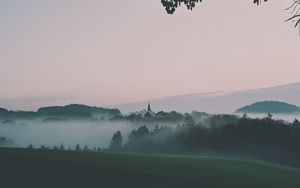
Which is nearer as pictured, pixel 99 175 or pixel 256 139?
pixel 99 175

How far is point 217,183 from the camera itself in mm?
36656

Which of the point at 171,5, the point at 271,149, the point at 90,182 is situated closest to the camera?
the point at 171,5

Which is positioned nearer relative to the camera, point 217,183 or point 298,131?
point 217,183

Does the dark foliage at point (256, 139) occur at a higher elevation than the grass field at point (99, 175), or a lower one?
higher

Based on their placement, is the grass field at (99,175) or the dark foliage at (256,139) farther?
the dark foliage at (256,139)

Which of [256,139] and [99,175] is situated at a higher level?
[256,139]

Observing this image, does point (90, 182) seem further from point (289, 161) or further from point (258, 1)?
point (289, 161)

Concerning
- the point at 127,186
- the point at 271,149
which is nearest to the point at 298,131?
the point at 271,149

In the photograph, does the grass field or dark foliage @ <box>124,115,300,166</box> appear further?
dark foliage @ <box>124,115,300,166</box>

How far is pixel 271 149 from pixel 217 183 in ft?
418

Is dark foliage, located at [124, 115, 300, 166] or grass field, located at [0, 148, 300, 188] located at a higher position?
dark foliage, located at [124, 115, 300, 166]

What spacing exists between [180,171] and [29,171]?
13.2 m

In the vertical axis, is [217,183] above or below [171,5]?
below

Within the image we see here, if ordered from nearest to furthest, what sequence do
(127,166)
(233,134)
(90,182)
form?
(90,182), (127,166), (233,134)
